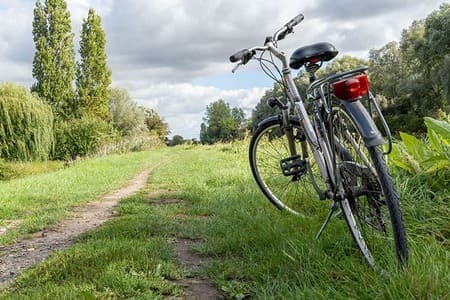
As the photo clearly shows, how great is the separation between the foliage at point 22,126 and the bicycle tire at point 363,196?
22.1m

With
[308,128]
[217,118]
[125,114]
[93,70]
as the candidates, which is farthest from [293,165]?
[217,118]

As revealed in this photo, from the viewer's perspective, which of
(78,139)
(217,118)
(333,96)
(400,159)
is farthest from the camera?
(217,118)

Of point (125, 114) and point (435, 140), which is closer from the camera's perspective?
point (435, 140)

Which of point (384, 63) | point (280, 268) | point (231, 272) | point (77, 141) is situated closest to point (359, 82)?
point (280, 268)

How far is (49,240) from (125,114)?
1845 inches

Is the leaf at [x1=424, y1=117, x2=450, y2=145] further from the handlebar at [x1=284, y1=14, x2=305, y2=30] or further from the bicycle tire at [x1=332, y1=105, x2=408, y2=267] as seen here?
the handlebar at [x1=284, y1=14, x2=305, y2=30]

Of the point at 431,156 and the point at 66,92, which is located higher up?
the point at 66,92

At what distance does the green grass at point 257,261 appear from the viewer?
2.16m

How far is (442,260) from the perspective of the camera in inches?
87.2

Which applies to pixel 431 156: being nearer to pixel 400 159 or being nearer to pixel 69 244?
pixel 400 159

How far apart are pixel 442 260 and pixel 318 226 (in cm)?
120

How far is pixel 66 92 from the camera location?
37.2 metres

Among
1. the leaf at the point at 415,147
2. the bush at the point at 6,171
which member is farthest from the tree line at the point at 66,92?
the leaf at the point at 415,147

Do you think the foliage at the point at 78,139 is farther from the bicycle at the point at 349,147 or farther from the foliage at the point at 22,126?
the bicycle at the point at 349,147
